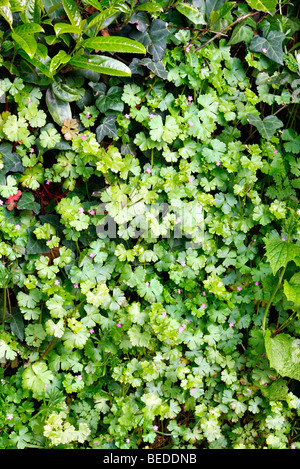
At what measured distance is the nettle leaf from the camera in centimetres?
213

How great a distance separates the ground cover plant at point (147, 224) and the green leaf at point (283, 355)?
1 centimetres

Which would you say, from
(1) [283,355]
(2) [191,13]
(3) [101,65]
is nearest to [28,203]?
(3) [101,65]

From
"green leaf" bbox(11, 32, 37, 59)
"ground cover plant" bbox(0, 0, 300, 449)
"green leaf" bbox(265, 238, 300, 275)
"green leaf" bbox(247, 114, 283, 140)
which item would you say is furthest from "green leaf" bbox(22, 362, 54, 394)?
"green leaf" bbox(247, 114, 283, 140)

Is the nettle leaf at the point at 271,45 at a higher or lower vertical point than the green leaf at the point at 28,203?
higher

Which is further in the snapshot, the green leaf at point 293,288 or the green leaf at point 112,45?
the green leaf at point 293,288

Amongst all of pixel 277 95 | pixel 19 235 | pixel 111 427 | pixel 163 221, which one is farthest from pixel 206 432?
pixel 277 95

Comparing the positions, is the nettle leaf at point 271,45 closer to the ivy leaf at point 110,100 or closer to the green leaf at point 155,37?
the green leaf at point 155,37

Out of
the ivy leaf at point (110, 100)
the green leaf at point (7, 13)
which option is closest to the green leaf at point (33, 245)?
the ivy leaf at point (110, 100)

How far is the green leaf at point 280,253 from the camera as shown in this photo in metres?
2.02

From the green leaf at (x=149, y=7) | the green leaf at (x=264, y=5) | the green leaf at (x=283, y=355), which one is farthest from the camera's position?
the green leaf at (x=283, y=355)

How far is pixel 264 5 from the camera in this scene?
6.72ft

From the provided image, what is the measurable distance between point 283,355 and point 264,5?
1.91 metres

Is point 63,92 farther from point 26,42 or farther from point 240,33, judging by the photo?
point 240,33
